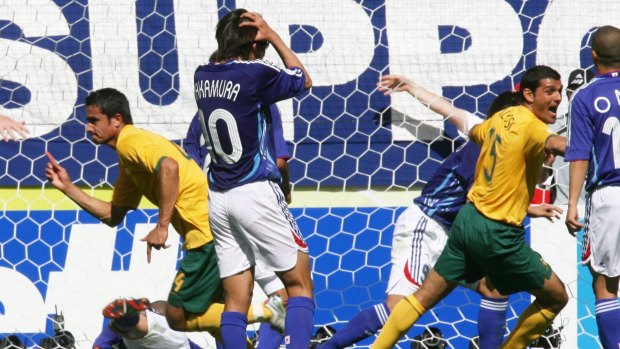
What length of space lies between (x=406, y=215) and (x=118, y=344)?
170 centimetres

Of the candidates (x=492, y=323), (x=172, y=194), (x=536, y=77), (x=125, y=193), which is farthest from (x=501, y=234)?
(x=125, y=193)

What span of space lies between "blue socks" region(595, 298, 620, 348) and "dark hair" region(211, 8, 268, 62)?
194cm

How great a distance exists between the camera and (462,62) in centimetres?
755

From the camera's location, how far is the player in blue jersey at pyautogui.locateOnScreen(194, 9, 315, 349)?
206 inches

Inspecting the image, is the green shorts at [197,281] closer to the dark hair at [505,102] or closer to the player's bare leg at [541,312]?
the player's bare leg at [541,312]

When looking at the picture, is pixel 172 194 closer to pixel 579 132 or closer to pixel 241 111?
pixel 241 111

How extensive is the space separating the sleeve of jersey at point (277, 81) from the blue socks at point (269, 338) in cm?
117

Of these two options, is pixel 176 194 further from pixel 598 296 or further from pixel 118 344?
pixel 598 296

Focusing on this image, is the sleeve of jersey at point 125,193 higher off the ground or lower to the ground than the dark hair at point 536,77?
lower

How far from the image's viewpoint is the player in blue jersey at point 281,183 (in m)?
5.80

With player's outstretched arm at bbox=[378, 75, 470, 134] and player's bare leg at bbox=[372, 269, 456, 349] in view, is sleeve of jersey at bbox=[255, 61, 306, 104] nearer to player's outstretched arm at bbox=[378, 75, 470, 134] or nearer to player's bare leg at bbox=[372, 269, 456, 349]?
player's bare leg at bbox=[372, 269, 456, 349]

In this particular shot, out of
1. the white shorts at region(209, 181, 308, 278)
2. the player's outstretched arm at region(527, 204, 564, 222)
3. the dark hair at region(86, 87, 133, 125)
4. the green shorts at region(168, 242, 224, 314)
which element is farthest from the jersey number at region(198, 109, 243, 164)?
the player's outstretched arm at region(527, 204, 564, 222)

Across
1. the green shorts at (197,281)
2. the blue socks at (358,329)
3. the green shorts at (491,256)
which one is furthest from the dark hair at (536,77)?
the green shorts at (197,281)

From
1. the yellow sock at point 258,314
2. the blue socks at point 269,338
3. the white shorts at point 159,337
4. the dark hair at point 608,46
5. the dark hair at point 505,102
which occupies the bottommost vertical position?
the white shorts at point 159,337
